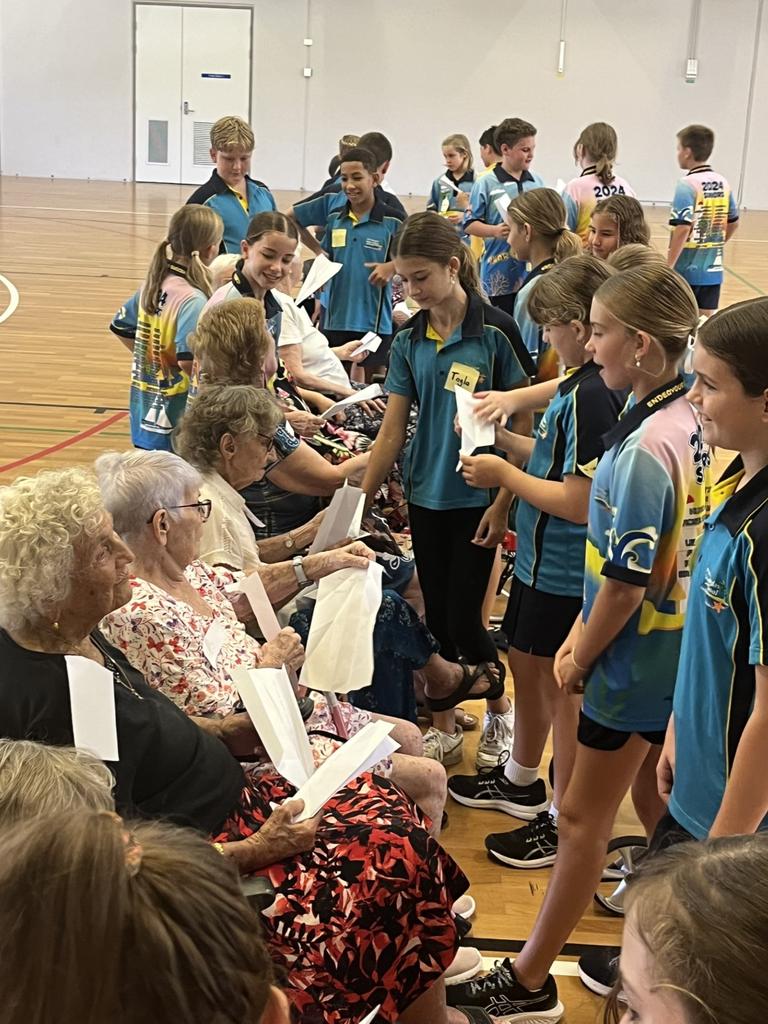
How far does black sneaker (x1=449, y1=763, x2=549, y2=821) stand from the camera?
3184 millimetres

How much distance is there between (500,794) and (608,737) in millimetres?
1101

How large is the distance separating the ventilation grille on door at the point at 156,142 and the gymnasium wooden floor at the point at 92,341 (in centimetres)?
69

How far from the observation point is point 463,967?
2.43 m

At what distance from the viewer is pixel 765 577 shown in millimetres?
1591

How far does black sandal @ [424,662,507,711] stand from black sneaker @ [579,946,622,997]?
42.3 inches

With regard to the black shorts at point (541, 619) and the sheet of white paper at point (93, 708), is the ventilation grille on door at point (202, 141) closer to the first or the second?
the black shorts at point (541, 619)

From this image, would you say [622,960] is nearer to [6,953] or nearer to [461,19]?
[6,953]

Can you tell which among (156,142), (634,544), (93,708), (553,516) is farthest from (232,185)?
(156,142)

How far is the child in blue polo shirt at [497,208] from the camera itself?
658 cm

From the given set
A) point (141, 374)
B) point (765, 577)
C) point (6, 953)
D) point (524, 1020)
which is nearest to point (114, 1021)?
point (6, 953)

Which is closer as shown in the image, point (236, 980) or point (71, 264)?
point (236, 980)

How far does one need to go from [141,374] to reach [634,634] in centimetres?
271

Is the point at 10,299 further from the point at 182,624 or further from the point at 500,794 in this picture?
the point at 182,624

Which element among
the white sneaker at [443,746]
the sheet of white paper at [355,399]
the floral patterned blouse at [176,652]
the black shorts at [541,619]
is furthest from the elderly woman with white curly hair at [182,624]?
the sheet of white paper at [355,399]
